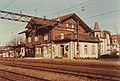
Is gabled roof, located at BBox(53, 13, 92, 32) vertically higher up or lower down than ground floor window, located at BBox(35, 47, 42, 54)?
higher up

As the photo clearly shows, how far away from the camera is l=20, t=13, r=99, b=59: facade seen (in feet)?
136

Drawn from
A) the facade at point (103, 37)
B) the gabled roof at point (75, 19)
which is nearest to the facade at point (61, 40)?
the gabled roof at point (75, 19)

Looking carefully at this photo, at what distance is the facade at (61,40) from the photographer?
41344mm

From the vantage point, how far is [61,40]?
42562 mm

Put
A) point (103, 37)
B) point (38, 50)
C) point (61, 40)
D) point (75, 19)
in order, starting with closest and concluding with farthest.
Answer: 1. point (61, 40)
2. point (38, 50)
3. point (75, 19)
4. point (103, 37)

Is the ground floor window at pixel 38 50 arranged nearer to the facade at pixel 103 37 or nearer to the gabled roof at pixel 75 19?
the gabled roof at pixel 75 19

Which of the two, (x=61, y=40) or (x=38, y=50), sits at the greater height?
(x=61, y=40)

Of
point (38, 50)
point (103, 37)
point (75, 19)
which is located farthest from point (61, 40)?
point (103, 37)

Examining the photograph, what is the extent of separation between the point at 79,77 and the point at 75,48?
2759 cm

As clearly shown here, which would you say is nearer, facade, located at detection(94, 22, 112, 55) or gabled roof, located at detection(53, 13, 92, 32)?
gabled roof, located at detection(53, 13, 92, 32)

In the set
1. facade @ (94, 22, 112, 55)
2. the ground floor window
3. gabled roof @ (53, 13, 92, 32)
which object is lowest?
the ground floor window

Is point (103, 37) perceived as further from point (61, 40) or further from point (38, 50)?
point (61, 40)

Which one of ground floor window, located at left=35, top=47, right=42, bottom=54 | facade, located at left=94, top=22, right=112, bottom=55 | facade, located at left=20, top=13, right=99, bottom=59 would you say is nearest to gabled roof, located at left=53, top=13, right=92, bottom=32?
facade, located at left=20, top=13, right=99, bottom=59

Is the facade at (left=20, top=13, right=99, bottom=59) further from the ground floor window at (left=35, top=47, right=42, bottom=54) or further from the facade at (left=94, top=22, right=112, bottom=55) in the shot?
the facade at (left=94, top=22, right=112, bottom=55)
